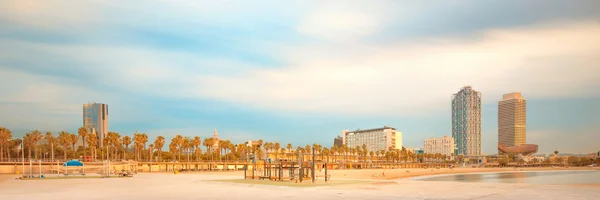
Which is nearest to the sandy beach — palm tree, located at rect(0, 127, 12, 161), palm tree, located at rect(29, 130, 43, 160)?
palm tree, located at rect(0, 127, 12, 161)

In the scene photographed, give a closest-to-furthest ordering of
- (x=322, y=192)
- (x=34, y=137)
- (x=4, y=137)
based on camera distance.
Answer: (x=322, y=192), (x=4, y=137), (x=34, y=137)

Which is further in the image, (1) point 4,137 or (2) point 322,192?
(1) point 4,137

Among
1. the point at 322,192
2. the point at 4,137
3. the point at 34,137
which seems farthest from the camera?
the point at 34,137

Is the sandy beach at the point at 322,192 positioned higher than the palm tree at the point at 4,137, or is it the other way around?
the sandy beach at the point at 322,192

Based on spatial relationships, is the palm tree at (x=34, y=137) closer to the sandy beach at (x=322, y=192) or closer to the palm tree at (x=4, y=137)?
the palm tree at (x=4, y=137)

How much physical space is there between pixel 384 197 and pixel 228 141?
164539 millimetres

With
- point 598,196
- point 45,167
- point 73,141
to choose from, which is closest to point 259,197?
point 598,196

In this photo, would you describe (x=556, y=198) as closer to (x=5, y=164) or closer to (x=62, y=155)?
(x=5, y=164)

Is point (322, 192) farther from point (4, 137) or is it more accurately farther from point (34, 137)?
point (34, 137)

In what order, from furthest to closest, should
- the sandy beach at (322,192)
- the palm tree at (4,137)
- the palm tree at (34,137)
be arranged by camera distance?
the palm tree at (34,137) < the palm tree at (4,137) < the sandy beach at (322,192)

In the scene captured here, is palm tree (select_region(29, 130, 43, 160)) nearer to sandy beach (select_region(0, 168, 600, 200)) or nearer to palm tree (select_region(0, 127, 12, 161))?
palm tree (select_region(0, 127, 12, 161))

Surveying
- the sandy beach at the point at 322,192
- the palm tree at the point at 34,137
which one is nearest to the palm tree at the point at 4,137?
the palm tree at the point at 34,137

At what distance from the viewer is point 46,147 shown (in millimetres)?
166125

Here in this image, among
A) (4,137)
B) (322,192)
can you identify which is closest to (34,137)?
(4,137)
